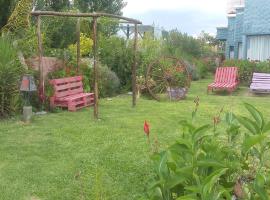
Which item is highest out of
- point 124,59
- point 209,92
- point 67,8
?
point 67,8

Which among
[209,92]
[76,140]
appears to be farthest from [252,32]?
[76,140]

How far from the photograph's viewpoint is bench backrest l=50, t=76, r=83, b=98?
36.3ft

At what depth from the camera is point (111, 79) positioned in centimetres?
1473

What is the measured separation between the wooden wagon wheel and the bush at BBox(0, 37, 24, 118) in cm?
513

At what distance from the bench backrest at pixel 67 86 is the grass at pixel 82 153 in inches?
28.4

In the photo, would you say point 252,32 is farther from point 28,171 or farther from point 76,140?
point 28,171

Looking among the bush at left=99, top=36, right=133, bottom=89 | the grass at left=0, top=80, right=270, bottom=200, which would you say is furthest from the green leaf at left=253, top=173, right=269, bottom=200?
the bush at left=99, top=36, right=133, bottom=89

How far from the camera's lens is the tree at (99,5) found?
81.9 feet

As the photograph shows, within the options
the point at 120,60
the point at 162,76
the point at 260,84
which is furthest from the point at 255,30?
the point at 162,76

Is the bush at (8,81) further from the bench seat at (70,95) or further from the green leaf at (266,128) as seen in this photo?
the green leaf at (266,128)

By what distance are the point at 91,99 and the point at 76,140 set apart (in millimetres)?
4663

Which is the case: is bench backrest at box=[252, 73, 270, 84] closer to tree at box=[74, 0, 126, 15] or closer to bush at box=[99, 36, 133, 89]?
bush at box=[99, 36, 133, 89]

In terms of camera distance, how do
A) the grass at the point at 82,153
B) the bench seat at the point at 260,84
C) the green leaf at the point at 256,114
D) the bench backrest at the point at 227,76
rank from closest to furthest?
1. the green leaf at the point at 256,114
2. the grass at the point at 82,153
3. the bench seat at the point at 260,84
4. the bench backrest at the point at 227,76

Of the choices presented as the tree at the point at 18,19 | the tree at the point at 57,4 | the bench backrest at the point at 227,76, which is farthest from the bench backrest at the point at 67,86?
the tree at the point at 57,4
